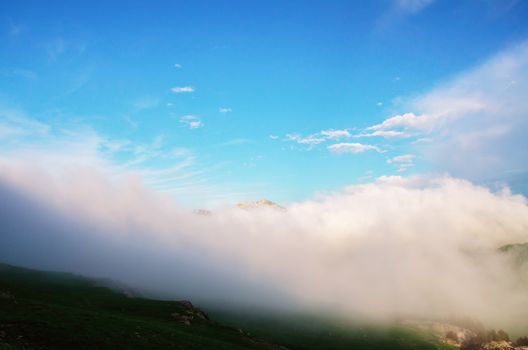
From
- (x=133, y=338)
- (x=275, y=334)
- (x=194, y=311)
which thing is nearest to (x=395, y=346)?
(x=275, y=334)

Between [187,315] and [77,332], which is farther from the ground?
[187,315]

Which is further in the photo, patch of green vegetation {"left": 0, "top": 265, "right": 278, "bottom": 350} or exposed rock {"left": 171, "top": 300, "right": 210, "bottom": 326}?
exposed rock {"left": 171, "top": 300, "right": 210, "bottom": 326}

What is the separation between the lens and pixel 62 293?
104 metres

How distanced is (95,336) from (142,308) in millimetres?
47724

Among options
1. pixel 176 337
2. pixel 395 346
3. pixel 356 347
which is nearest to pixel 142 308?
pixel 176 337

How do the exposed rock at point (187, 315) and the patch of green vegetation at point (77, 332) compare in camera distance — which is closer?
the patch of green vegetation at point (77, 332)

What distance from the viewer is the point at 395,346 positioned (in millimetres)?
198000

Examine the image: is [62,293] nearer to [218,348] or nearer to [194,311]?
[194,311]

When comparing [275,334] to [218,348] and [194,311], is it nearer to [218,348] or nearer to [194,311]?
[194,311]

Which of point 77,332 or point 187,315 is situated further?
point 187,315

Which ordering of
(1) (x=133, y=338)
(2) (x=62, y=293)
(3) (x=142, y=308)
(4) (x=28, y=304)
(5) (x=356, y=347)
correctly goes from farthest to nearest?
1. (5) (x=356, y=347)
2. (2) (x=62, y=293)
3. (3) (x=142, y=308)
4. (4) (x=28, y=304)
5. (1) (x=133, y=338)

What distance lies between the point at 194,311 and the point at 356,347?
107951mm

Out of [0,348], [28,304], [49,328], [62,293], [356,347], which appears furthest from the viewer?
[356,347]

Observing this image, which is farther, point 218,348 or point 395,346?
point 395,346
